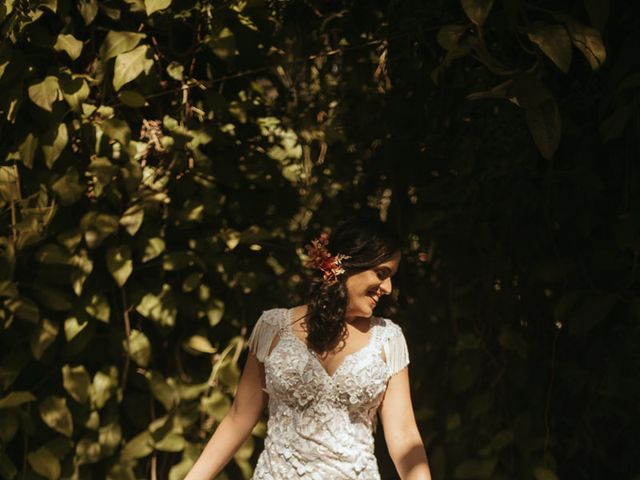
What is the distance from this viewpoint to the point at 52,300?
9.11 feet

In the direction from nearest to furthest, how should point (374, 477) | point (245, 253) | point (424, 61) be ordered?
1. point (374, 477)
2. point (424, 61)
3. point (245, 253)

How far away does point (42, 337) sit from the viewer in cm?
278

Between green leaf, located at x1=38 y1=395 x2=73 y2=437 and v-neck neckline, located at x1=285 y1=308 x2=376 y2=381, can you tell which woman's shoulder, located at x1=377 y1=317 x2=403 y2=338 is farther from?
green leaf, located at x1=38 y1=395 x2=73 y2=437

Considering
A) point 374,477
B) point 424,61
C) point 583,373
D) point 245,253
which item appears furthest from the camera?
point 245,253

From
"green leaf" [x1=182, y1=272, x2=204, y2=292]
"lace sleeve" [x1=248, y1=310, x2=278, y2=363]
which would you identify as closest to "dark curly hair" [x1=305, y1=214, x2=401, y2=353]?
"lace sleeve" [x1=248, y1=310, x2=278, y2=363]

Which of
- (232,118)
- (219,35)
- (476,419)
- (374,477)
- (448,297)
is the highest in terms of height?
(219,35)

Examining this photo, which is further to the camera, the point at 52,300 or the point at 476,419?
the point at 476,419

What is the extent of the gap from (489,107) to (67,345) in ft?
4.84

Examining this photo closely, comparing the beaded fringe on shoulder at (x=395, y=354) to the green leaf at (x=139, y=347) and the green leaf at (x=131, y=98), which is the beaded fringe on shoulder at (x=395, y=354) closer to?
the green leaf at (x=139, y=347)

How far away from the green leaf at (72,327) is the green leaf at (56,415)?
21 cm

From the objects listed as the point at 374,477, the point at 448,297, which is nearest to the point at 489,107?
the point at 448,297

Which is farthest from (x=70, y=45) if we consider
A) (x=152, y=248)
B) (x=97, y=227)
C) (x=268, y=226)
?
(x=268, y=226)

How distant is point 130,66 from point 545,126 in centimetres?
133

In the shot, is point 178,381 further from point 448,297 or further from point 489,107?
point 489,107
